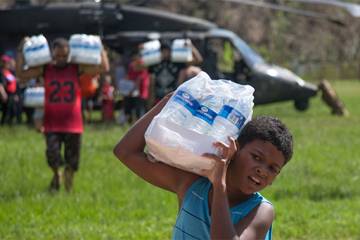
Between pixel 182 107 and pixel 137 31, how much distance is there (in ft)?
69.4

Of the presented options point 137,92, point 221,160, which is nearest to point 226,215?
point 221,160

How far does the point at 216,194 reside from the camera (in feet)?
11.4

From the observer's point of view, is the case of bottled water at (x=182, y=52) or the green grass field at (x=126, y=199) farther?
the case of bottled water at (x=182, y=52)

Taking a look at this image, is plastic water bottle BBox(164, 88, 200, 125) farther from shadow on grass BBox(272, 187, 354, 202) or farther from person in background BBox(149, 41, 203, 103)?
person in background BBox(149, 41, 203, 103)

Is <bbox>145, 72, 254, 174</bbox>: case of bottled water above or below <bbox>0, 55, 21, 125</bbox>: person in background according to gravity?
above

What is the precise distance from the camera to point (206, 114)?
143 inches

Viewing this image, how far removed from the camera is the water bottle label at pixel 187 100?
3658 millimetres

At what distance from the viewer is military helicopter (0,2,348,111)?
2414cm

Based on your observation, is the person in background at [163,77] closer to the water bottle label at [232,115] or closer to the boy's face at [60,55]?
the boy's face at [60,55]

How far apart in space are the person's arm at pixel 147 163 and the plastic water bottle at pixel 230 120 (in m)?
0.32

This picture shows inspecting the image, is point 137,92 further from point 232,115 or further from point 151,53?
point 232,115

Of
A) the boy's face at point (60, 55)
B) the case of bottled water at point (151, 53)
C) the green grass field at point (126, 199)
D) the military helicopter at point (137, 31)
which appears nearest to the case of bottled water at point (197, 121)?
the green grass field at point (126, 199)

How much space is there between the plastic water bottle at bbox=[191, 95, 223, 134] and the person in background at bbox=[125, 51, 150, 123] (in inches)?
676

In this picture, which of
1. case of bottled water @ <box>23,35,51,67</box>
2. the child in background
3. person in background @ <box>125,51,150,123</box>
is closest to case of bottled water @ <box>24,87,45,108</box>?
case of bottled water @ <box>23,35,51,67</box>
